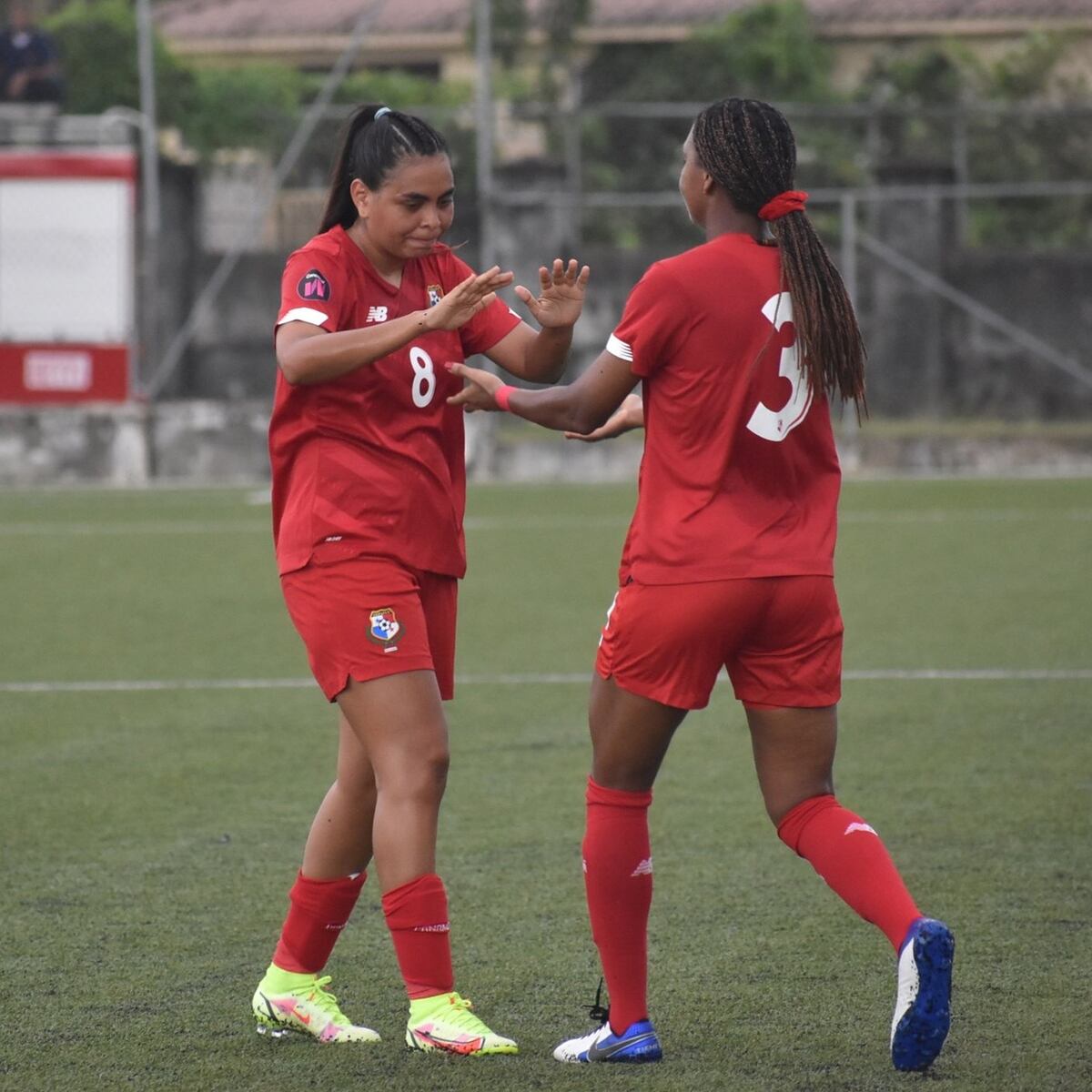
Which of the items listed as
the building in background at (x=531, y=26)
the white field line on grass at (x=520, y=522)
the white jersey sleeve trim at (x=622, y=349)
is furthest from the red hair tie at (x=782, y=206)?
the building in background at (x=531, y=26)

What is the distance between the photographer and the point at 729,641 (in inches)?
158

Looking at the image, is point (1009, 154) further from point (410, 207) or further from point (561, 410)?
point (561, 410)

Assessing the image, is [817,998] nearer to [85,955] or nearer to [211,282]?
[85,955]

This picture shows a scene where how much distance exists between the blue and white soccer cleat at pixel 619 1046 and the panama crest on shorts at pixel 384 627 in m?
0.90

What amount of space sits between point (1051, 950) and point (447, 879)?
170 centimetres

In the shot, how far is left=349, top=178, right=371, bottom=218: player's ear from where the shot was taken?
4301 mm

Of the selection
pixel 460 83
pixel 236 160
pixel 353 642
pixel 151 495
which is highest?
pixel 460 83

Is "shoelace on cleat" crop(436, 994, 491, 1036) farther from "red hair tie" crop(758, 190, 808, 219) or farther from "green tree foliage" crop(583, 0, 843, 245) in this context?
"green tree foliage" crop(583, 0, 843, 245)

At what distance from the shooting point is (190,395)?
22250mm

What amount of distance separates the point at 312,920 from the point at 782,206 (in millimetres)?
1824

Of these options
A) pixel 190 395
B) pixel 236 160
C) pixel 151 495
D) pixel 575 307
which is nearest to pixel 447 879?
pixel 575 307

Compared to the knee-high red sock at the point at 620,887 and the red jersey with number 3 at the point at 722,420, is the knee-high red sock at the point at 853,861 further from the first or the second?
the red jersey with number 3 at the point at 722,420

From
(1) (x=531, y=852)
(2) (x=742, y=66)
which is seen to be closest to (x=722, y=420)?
(1) (x=531, y=852)

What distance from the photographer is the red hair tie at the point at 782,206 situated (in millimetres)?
4004
